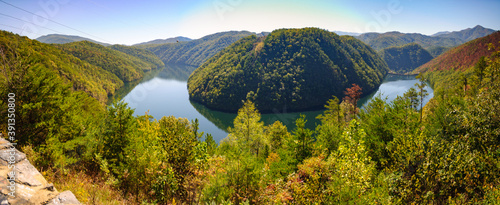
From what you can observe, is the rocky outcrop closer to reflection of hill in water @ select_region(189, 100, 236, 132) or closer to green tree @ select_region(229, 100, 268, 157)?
green tree @ select_region(229, 100, 268, 157)

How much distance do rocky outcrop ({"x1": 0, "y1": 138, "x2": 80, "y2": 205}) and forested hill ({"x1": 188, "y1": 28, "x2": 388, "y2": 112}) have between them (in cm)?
9617

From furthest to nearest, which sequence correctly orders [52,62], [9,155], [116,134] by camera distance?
[52,62] < [116,134] < [9,155]

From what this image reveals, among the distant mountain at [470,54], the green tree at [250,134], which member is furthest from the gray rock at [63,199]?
the distant mountain at [470,54]

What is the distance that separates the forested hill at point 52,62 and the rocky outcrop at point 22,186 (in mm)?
6194

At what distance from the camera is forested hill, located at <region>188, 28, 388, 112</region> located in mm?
109438

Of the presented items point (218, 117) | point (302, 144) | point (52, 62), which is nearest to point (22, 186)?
point (302, 144)

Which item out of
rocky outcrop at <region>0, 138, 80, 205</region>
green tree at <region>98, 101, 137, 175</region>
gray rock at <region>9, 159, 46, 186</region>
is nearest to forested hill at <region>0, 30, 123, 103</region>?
green tree at <region>98, 101, 137, 175</region>

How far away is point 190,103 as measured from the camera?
111 m

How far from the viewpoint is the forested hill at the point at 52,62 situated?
36.4 feet

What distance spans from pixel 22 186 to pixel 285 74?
127340mm

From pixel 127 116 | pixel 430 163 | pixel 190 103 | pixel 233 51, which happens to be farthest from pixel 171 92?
pixel 430 163

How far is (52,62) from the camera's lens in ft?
258

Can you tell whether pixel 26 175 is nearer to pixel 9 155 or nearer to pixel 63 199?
pixel 9 155

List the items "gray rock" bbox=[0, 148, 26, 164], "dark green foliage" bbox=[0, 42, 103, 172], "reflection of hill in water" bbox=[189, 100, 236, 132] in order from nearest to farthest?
"gray rock" bbox=[0, 148, 26, 164], "dark green foliage" bbox=[0, 42, 103, 172], "reflection of hill in water" bbox=[189, 100, 236, 132]
